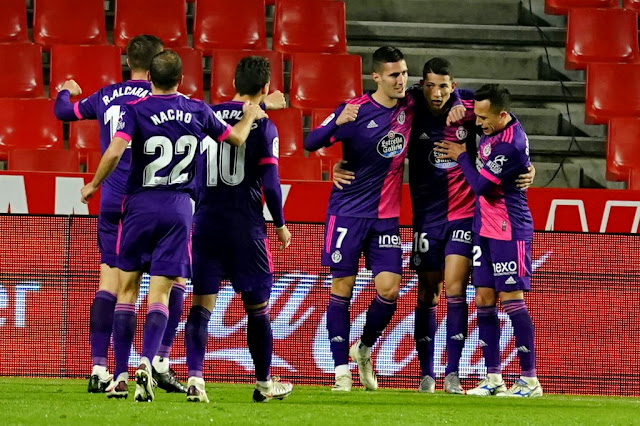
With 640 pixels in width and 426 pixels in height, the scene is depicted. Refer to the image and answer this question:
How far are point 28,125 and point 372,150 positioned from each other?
402cm

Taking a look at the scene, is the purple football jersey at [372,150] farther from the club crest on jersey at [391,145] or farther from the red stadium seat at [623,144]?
the red stadium seat at [623,144]

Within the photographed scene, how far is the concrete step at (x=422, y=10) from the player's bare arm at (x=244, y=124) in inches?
268

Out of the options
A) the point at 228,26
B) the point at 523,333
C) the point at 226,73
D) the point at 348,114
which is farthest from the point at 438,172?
the point at 228,26

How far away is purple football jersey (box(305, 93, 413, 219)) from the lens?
7.92m

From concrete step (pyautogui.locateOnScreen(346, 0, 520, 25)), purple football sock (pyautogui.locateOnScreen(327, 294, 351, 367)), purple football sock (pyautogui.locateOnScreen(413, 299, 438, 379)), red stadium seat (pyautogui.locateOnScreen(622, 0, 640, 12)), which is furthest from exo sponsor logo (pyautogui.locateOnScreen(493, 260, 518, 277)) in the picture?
red stadium seat (pyautogui.locateOnScreen(622, 0, 640, 12))

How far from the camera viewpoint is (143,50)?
7074 mm

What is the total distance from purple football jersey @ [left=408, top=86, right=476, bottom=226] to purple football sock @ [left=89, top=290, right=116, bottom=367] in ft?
6.74

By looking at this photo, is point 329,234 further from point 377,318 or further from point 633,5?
point 633,5

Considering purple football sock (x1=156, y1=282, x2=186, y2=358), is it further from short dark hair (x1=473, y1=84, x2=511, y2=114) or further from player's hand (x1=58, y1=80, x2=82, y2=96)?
short dark hair (x1=473, y1=84, x2=511, y2=114)

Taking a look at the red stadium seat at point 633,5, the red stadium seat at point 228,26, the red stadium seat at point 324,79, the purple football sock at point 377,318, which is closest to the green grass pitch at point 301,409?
the purple football sock at point 377,318

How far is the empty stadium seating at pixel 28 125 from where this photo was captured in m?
10.8

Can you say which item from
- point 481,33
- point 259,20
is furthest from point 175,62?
point 481,33

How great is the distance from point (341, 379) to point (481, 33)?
6.01 m

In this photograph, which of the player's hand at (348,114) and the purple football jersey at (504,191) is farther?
the player's hand at (348,114)
